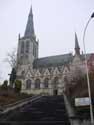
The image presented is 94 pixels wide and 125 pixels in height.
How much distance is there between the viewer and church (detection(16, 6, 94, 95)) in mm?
51500

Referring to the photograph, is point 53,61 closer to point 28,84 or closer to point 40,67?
point 40,67

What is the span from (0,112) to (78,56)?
1643 inches

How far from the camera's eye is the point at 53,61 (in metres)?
61.5

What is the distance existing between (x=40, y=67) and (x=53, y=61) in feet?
20.0

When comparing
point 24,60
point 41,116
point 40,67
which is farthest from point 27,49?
point 41,116

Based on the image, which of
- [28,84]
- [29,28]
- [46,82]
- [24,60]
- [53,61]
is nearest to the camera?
[46,82]

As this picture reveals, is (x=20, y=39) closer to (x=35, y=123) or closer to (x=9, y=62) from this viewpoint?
(x=9, y=62)

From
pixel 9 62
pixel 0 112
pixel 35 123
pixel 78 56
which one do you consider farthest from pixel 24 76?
pixel 35 123

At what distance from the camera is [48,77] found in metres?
54.2

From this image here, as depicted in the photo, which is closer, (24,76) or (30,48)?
(24,76)

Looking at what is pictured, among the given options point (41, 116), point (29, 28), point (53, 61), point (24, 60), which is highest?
point (29, 28)

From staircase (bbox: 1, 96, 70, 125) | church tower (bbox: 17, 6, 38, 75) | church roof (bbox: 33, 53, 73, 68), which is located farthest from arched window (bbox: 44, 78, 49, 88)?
staircase (bbox: 1, 96, 70, 125)

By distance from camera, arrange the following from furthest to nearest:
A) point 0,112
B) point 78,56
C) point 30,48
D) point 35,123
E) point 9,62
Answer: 1. point 30,48
2. point 78,56
3. point 9,62
4. point 0,112
5. point 35,123

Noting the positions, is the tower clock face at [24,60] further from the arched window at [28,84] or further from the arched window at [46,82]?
the arched window at [46,82]
